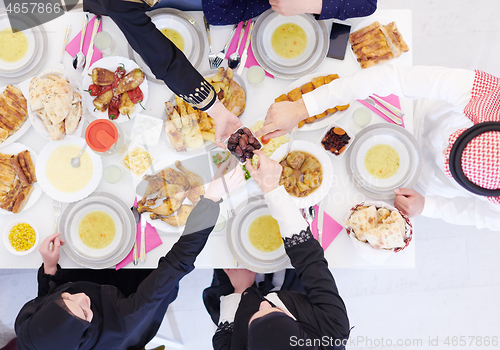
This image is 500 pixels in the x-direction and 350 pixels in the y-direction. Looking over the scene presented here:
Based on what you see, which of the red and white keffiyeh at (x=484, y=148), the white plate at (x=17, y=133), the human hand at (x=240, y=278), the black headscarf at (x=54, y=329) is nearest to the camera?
the red and white keffiyeh at (x=484, y=148)

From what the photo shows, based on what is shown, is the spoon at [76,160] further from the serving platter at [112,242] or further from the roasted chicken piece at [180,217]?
the roasted chicken piece at [180,217]

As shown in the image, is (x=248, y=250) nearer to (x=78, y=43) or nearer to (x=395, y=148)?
(x=395, y=148)

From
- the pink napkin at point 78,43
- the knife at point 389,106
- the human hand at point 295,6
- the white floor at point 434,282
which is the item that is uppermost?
the pink napkin at point 78,43

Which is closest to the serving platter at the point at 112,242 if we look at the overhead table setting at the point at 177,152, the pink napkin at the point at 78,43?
the overhead table setting at the point at 177,152

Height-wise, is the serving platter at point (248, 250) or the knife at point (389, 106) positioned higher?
the knife at point (389, 106)

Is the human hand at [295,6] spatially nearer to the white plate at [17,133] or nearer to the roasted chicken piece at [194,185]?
the roasted chicken piece at [194,185]

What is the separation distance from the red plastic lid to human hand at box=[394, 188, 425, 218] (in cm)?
138

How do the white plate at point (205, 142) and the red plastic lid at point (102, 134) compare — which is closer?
the red plastic lid at point (102, 134)

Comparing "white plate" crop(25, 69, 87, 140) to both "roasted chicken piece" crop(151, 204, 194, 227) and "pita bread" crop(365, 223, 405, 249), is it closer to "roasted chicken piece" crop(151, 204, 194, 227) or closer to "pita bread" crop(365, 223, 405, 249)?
"roasted chicken piece" crop(151, 204, 194, 227)

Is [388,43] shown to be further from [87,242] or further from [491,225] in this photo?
[87,242]

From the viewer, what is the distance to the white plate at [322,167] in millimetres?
1531

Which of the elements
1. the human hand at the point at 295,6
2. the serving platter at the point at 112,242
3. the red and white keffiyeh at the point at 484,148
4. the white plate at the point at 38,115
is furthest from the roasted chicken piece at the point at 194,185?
the red and white keffiyeh at the point at 484,148

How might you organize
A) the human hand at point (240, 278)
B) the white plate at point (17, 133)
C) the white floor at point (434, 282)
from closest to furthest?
the white plate at point (17, 133)
the human hand at point (240, 278)
the white floor at point (434, 282)

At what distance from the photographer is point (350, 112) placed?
5.30ft
